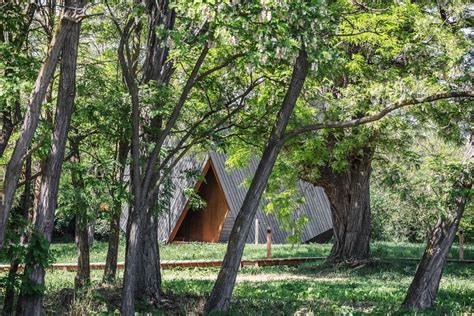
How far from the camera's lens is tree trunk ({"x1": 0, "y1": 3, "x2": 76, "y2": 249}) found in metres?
8.27

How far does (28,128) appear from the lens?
845 cm

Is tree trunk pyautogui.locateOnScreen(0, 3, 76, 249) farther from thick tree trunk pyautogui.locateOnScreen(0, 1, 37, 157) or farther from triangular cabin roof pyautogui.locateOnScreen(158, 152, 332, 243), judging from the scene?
triangular cabin roof pyautogui.locateOnScreen(158, 152, 332, 243)

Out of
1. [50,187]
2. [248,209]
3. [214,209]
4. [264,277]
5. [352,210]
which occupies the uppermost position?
[214,209]

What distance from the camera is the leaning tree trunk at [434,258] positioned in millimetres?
11906

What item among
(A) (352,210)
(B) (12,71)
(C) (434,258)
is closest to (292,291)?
(C) (434,258)

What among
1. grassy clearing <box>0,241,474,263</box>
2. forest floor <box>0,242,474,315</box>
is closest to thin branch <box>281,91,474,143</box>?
forest floor <box>0,242,474,315</box>

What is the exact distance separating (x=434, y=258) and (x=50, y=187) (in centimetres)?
650

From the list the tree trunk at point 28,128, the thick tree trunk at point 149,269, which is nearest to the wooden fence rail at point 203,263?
the thick tree trunk at point 149,269

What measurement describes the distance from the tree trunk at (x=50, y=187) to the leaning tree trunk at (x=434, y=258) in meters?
6.18

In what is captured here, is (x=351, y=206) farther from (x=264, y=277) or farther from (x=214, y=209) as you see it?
(x=214, y=209)

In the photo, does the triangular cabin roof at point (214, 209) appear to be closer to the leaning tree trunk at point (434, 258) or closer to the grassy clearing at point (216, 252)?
the grassy clearing at point (216, 252)

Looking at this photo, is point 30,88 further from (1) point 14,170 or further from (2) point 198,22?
(2) point 198,22

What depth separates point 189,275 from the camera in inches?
813

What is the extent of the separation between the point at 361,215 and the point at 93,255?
412 inches
